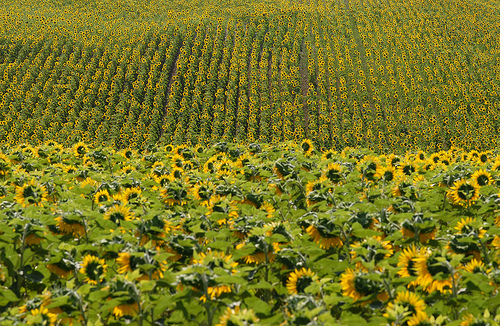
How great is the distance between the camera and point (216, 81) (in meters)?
29.0

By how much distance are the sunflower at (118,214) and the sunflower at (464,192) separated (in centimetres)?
363

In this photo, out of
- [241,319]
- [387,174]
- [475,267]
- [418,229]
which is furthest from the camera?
[387,174]

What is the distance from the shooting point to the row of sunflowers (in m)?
2.53

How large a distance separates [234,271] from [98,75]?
2996 centimetres

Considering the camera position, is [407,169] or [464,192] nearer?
[464,192]

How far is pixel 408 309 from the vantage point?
2.42m

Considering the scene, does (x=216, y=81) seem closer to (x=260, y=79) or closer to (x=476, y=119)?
(x=260, y=79)

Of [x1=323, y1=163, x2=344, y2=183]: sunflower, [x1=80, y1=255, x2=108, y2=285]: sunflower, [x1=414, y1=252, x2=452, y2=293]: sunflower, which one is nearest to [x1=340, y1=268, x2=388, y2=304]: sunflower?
[x1=414, y1=252, x2=452, y2=293]: sunflower

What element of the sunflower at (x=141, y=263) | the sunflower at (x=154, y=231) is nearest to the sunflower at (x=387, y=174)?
the sunflower at (x=154, y=231)

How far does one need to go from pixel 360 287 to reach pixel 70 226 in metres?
2.70

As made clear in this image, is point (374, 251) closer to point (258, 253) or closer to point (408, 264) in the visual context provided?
point (408, 264)

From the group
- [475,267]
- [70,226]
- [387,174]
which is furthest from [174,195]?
[475,267]

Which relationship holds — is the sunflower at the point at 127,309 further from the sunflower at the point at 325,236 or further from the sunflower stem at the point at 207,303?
the sunflower at the point at 325,236

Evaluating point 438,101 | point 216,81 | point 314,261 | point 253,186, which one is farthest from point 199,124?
point 314,261
